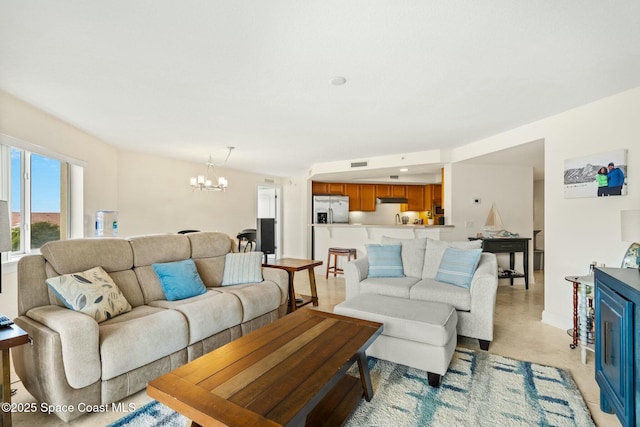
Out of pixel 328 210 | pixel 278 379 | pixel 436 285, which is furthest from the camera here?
pixel 328 210

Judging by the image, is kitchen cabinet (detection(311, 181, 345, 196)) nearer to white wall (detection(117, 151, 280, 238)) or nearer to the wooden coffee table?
white wall (detection(117, 151, 280, 238))

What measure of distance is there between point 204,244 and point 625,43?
3.89 metres

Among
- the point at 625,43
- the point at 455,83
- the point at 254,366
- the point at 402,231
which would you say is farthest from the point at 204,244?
the point at 625,43

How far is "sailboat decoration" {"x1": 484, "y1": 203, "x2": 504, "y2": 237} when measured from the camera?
5062mm

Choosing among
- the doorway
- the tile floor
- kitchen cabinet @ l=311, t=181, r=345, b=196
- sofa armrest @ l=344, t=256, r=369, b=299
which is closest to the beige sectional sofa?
the tile floor

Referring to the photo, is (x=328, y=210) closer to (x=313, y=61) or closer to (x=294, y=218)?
(x=294, y=218)

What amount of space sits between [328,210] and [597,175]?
5152 mm

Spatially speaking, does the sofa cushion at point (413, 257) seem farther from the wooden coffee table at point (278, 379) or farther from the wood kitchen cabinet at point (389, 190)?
the wood kitchen cabinet at point (389, 190)

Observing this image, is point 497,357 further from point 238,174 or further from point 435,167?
point 238,174

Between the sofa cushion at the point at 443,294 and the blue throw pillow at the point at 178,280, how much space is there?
2.14 m

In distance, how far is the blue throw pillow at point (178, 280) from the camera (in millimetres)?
2752

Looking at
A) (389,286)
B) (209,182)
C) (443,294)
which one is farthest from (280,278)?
(209,182)

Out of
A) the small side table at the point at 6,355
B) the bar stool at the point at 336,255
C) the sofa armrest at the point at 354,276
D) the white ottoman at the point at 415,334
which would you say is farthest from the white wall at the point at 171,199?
the white ottoman at the point at 415,334

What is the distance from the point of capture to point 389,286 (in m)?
3.18
